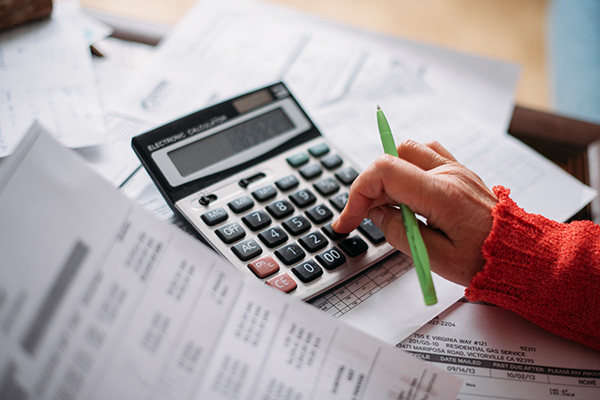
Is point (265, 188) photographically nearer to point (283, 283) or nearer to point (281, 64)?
point (283, 283)

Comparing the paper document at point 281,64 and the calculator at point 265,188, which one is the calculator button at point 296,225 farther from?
the paper document at point 281,64

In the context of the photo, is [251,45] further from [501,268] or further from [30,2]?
[501,268]

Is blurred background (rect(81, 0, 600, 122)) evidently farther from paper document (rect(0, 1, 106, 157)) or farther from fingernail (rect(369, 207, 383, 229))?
fingernail (rect(369, 207, 383, 229))

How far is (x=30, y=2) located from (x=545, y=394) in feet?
2.31

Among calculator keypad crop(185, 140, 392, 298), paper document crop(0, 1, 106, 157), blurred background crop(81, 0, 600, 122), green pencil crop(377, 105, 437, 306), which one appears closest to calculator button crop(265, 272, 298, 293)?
calculator keypad crop(185, 140, 392, 298)

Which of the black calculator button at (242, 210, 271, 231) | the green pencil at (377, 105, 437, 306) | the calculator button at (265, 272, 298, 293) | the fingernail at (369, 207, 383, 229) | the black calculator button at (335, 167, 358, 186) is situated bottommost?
the calculator button at (265, 272, 298, 293)

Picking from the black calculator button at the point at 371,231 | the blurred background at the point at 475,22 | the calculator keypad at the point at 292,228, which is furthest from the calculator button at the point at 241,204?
the blurred background at the point at 475,22

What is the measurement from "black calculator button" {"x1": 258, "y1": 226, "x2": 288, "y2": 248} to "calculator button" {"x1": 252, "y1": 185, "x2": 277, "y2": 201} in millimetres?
35

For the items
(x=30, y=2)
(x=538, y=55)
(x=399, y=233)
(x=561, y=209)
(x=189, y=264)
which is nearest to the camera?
(x=189, y=264)

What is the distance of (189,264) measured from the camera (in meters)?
0.34

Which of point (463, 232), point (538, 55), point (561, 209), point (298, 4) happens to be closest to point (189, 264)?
point (463, 232)

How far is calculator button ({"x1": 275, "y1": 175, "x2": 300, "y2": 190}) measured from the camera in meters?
0.50

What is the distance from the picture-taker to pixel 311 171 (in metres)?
0.52

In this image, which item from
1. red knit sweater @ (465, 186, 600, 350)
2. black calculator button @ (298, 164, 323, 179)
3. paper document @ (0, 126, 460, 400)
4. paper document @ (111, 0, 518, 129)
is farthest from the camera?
paper document @ (111, 0, 518, 129)
